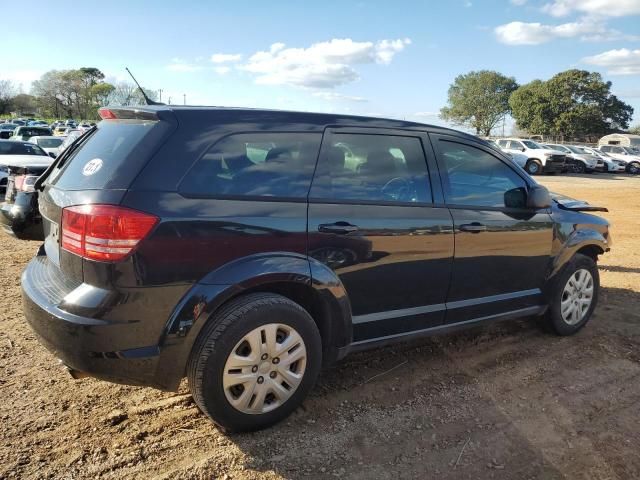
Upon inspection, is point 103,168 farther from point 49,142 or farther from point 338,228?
point 49,142

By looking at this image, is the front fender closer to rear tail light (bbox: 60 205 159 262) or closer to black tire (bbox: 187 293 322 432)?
black tire (bbox: 187 293 322 432)

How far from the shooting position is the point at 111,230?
2.42m

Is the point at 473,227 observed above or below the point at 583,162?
above

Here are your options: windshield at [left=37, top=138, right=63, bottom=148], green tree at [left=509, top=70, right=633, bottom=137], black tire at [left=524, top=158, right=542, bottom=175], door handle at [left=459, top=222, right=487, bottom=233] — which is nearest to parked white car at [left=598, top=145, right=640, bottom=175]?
black tire at [left=524, top=158, right=542, bottom=175]

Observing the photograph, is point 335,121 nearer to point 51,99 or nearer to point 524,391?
point 524,391

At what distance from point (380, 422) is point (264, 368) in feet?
2.65

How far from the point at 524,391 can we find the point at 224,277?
2.22 metres

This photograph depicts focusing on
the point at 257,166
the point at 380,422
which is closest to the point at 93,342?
the point at 257,166

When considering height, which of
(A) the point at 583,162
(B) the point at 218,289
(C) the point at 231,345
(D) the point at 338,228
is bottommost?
(A) the point at 583,162

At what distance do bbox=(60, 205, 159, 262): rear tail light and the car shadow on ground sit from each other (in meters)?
1.22

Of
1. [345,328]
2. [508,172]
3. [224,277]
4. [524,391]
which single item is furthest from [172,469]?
[508,172]

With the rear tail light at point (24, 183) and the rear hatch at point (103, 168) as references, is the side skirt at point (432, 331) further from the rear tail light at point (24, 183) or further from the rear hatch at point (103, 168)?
the rear tail light at point (24, 183)

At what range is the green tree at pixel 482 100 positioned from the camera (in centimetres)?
8319

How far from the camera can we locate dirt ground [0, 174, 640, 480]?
264 centimetres
